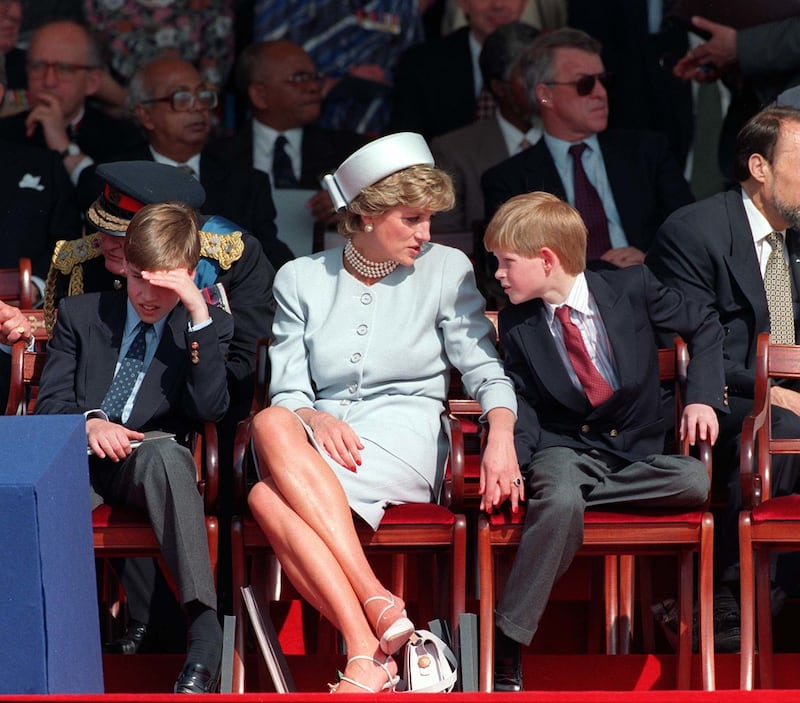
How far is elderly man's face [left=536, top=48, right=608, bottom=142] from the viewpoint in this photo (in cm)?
652

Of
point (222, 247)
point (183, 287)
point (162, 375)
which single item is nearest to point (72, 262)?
point (222, 247)

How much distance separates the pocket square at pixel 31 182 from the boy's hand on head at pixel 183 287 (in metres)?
1.94

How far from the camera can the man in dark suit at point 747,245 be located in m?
5.29

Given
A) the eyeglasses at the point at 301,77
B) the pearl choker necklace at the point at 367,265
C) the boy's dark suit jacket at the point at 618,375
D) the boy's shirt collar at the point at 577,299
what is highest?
the eyeglasses at the point at 301,77

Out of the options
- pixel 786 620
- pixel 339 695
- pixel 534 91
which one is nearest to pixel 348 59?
pixel 534 91

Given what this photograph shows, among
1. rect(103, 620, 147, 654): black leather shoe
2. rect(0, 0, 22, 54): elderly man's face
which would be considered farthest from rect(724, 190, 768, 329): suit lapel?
rect(0, 0, 22, 54): elderly man's face

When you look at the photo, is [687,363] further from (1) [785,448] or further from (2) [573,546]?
(2) [573,546]

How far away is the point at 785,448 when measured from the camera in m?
4.87

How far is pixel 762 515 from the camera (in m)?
4.56

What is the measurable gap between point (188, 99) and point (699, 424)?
9.81ft

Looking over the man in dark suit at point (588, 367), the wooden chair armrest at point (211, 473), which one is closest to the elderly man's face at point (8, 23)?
the wooden chair armrest at point (211, 473)

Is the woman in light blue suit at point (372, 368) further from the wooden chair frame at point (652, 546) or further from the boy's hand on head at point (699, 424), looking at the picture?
the boy's hand on head at point (699, 424)

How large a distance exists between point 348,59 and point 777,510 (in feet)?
13.0

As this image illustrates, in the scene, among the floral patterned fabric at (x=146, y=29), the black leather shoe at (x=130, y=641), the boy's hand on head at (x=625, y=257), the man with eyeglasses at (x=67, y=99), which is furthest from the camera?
the floral patterned fabric at (x=146, y=29)
